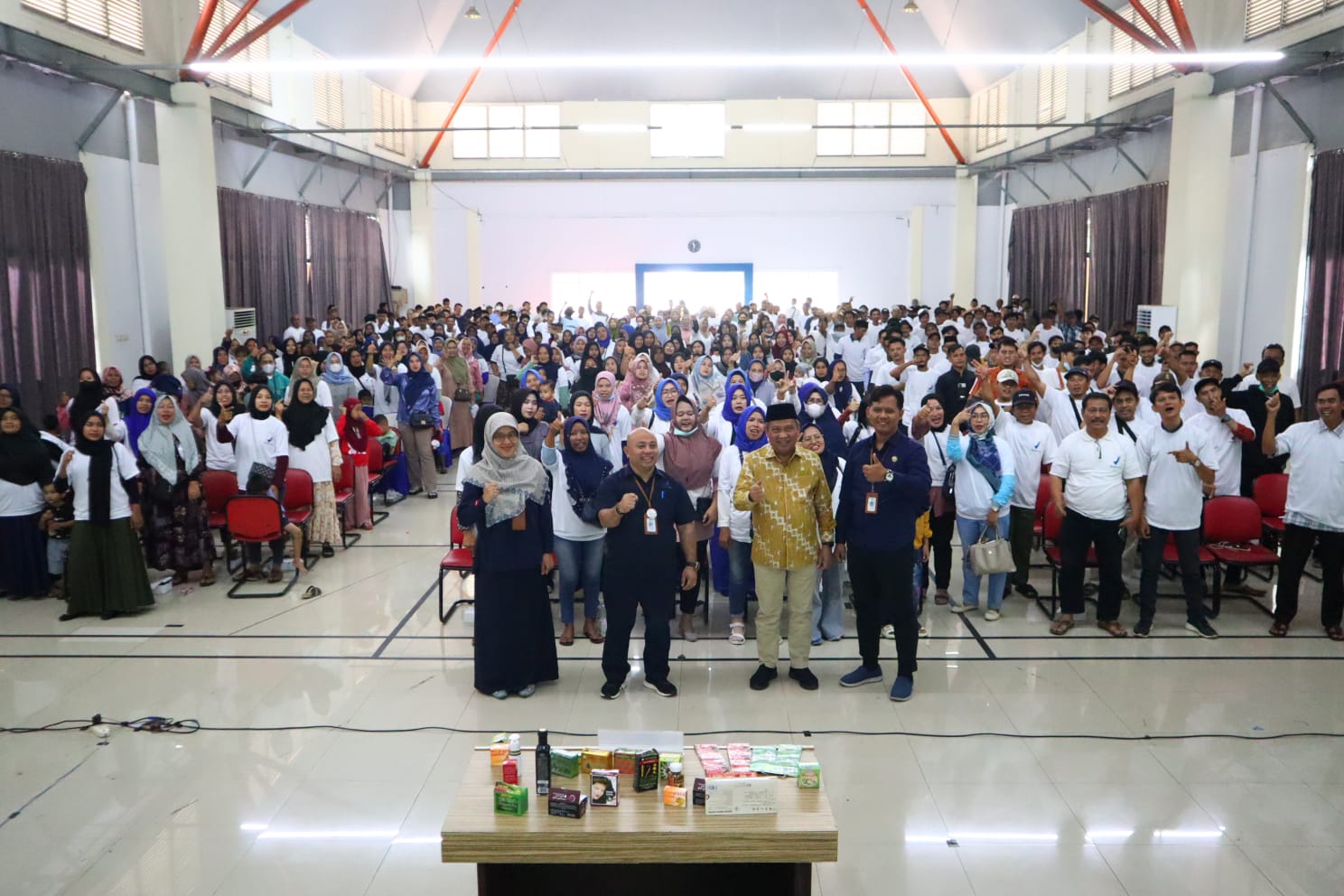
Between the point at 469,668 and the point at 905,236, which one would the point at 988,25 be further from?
the point at 469,668

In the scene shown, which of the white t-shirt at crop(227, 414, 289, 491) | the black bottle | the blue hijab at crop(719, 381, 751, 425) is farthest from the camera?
the white t-shirt at crop(227, 414, 289, 491)

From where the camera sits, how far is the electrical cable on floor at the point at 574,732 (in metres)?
4.92

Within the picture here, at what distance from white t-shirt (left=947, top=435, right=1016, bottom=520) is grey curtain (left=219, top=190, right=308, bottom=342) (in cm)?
1126

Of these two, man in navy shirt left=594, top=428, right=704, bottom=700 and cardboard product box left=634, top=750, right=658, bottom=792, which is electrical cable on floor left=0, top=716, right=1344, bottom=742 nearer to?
man in navy shirt left=594, top=428, right=704, bottom=700

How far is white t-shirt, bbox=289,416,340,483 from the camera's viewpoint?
7.93m

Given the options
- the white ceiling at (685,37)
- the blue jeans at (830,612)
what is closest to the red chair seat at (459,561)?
the blue jeans at (830,612)

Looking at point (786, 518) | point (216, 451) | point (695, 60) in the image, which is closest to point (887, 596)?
point (786, 518)

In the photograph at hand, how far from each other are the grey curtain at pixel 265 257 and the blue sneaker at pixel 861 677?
11.6 metres

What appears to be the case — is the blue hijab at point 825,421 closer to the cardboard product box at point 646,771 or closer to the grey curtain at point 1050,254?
the cardboard product box at point 646,771

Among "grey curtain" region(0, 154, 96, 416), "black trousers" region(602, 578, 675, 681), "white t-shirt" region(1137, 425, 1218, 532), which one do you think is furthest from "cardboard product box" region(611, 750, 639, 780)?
"grey curtain" region(0, 154, 96, 416)

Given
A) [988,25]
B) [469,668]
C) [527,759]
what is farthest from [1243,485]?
[988,25]

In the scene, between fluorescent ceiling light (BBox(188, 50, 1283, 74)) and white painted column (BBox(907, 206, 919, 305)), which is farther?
white painted column (BBox(907, 206, 919, 305))

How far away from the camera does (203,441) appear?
8.52 m

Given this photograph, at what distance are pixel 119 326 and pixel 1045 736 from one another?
11418 millimetres
